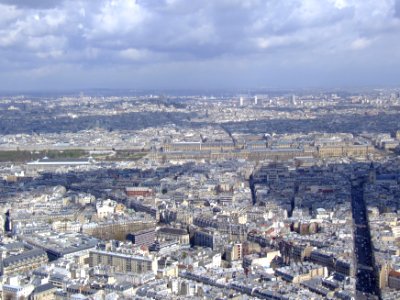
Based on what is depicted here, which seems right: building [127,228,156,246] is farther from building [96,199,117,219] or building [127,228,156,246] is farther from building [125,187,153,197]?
building [125,187,153,197]

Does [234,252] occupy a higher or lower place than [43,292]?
lower

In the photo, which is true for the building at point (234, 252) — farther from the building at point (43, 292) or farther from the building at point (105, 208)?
the building at point (105, 208)

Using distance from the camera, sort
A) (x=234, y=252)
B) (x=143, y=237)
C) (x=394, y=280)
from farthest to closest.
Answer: (x=143, y=237), (x=234, y=252), (x=394, y=280)

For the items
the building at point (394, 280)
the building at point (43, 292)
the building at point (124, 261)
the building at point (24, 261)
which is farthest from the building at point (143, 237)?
the building at point (394, 280)

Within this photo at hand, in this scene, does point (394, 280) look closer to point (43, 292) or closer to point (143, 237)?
point (143, 237)

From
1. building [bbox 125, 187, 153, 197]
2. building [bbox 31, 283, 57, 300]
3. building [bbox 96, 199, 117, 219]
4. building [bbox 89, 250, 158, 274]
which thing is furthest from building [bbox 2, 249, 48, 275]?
building [bbox 125, 187, 153, 197]

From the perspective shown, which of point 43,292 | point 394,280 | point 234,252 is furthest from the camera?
point 234,252

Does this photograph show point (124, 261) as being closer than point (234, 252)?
Yes

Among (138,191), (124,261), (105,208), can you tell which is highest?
(124,261)

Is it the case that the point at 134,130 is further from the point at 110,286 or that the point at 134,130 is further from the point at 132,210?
the point at 110,286

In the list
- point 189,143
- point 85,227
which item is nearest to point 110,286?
point 85,227

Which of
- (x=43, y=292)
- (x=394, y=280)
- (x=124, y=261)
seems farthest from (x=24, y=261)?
(x=394, y=280)
